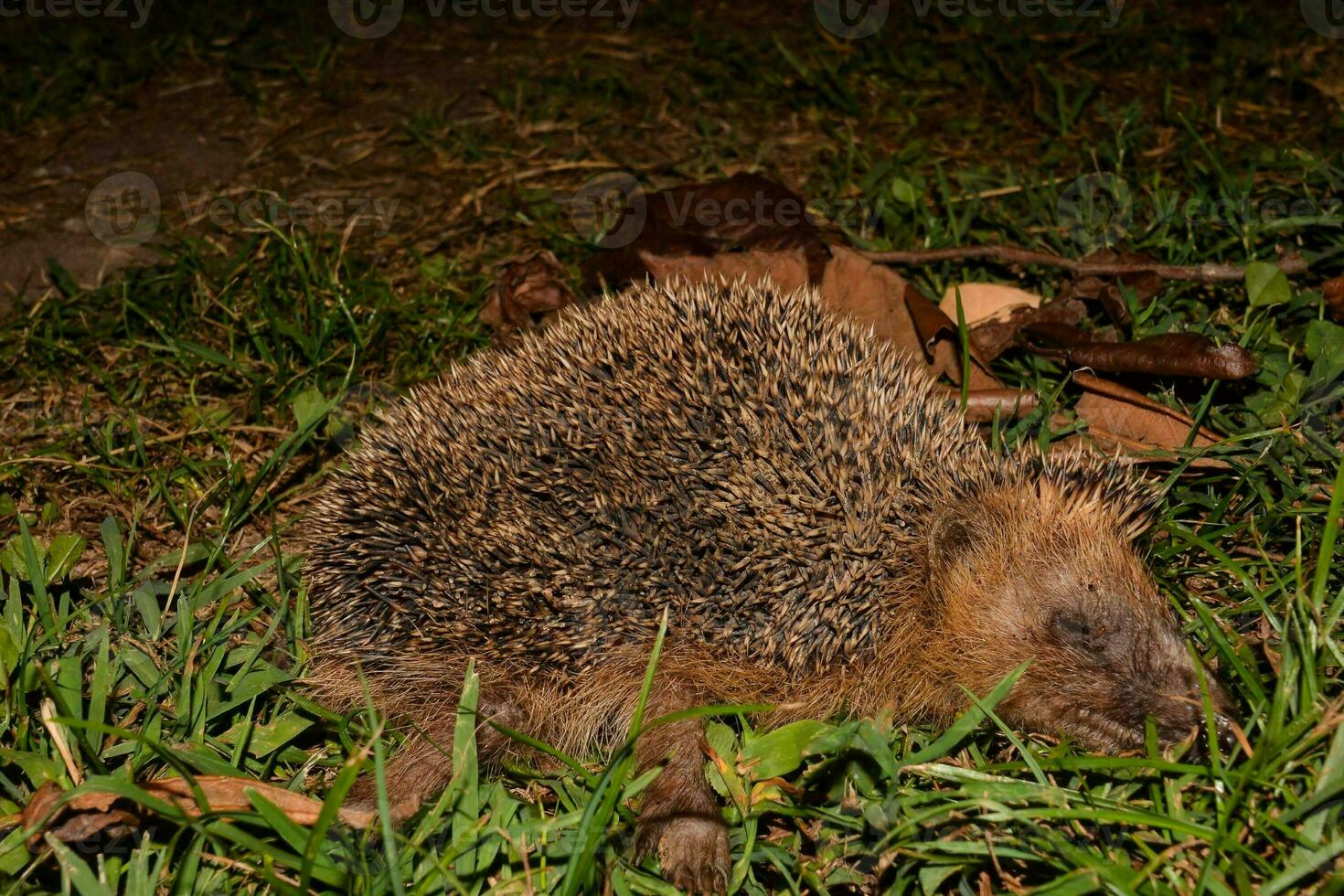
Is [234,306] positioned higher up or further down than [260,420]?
higher up

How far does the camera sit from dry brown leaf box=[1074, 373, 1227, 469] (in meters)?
3.96

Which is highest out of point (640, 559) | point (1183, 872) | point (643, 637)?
point (640, 559)

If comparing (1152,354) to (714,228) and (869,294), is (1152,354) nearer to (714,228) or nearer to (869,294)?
(869,294)

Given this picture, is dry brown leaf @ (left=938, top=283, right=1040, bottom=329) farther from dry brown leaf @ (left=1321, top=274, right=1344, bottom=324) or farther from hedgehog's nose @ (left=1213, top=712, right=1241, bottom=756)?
hedgehog's nose @ (left=1213, top=712, right=1241, bottom=756)

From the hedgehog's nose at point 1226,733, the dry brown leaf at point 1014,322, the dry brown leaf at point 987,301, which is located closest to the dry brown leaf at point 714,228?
the dry brown leaf at point 987,301

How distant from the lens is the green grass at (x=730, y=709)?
9.05ft

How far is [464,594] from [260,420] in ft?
5.79

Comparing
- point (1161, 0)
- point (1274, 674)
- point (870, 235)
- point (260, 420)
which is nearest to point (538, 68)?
point (870, 235)

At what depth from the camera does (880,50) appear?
6816mm

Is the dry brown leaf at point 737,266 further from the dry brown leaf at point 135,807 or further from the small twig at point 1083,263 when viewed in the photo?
the dry brown leaf at point 135,807

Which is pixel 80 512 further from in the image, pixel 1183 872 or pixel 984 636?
pixel 1183 872

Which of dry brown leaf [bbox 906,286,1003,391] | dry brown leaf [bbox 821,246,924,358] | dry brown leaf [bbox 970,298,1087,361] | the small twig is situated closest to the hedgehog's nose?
dry brown leaf [bbox 906,286,1003,391]

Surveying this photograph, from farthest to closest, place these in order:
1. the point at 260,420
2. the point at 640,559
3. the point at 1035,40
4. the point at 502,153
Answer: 1. the point at 1035,40
2. the point at 502,153
3. the point at 260,420
4. the point at 640,559

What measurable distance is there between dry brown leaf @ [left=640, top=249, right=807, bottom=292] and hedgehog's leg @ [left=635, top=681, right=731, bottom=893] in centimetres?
219
